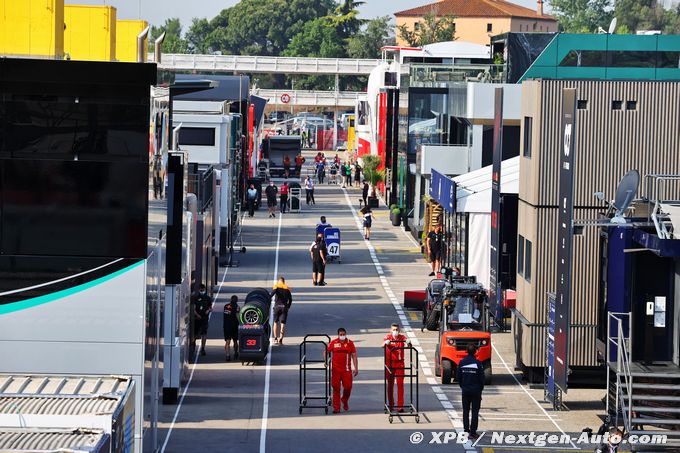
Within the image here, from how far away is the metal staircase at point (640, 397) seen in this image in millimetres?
21844

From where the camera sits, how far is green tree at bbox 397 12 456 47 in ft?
506

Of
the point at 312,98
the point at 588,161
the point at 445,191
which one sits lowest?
the point at 445,191

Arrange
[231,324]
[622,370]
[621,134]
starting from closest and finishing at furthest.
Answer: [622,370] → [621,134] → [231,324]

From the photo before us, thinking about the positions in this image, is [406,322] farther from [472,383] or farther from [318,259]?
[472,383]

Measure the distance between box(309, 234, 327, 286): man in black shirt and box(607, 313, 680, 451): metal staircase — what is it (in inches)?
710

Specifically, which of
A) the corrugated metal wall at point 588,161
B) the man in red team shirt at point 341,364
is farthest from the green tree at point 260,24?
the man in red team shirt at point 341,364

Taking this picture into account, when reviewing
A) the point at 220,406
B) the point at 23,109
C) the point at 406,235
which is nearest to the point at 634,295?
the point at 220,406

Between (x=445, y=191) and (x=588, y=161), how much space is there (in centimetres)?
1306

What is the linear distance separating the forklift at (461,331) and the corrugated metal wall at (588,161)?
0.83m

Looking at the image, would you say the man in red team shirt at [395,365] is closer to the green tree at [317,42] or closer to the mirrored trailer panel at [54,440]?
the mirrored trailer panel at [54,440]

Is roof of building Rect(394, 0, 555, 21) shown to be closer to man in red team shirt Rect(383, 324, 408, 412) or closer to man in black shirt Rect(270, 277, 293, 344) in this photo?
man in black shirt Rect(270, 277, 293, 344)

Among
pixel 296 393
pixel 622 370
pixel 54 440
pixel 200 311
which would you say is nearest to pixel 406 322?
pixel 200 311

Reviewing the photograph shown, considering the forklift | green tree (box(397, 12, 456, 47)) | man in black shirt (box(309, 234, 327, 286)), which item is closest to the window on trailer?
man in black shirt (box(309, 234, 327, 286))

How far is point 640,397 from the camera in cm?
2216
